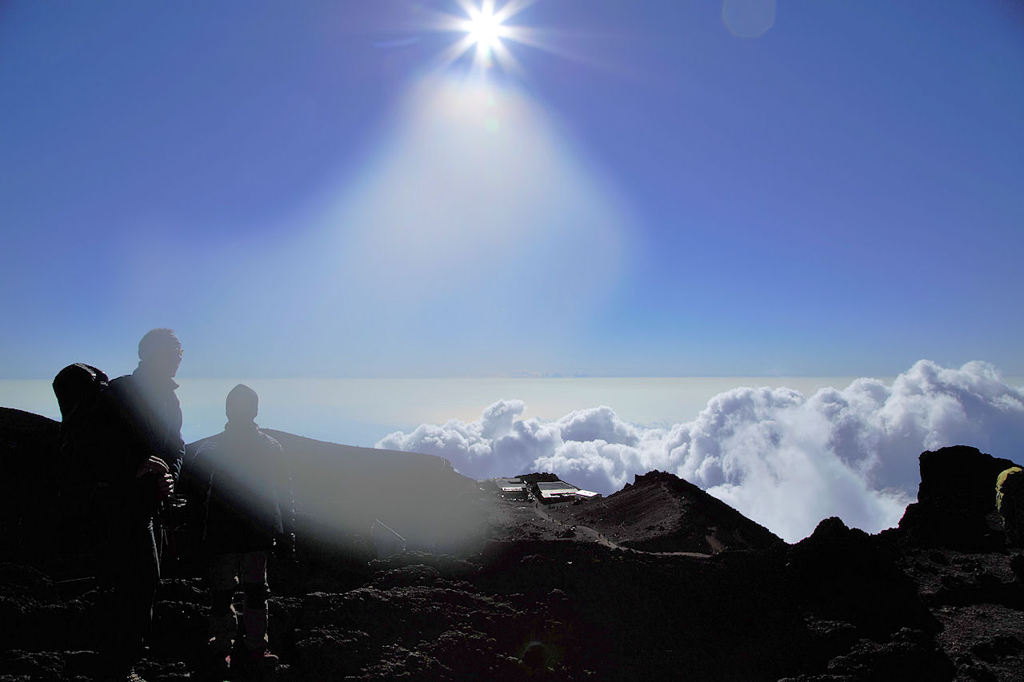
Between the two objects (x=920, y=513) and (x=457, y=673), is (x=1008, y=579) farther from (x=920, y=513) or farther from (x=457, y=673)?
(x=457, y=673)

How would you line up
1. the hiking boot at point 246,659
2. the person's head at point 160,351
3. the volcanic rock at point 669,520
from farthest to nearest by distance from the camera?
the volcanic rock at point 669,520
the hiking boot at point 246,659
the person's head at point 160,351

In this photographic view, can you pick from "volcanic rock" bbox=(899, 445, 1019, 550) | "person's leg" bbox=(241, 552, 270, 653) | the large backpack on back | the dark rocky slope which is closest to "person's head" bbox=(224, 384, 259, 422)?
the large backpack on back

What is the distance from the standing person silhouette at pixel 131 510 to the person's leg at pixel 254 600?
0.91 metres

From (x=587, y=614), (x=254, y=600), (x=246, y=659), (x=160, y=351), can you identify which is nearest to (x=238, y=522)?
(x=254, y=600)

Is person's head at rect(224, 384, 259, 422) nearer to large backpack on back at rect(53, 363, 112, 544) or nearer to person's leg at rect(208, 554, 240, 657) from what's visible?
large backpack on back at rect(53, 363, 112, 544)

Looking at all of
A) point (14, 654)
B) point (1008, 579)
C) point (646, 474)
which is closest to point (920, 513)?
point (1008, 579)

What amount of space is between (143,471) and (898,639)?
1107 cm

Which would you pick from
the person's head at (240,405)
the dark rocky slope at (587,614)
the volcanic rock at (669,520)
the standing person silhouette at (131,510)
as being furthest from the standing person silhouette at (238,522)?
the volcanic rock at (669,520)

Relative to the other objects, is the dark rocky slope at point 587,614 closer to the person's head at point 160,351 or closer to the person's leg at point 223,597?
the person's leg at point 223,597

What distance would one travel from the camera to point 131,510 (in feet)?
16.0

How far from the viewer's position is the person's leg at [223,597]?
18.7 ft

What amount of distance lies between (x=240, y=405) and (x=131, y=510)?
4.49 feet

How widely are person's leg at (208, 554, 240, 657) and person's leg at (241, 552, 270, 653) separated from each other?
0.39 ft

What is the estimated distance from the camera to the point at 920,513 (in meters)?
16.7
